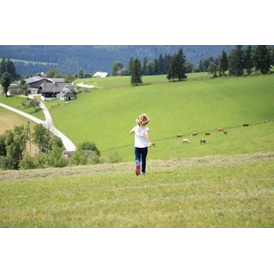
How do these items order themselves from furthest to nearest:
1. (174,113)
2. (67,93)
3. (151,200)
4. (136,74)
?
(136,74) < (67,93) < (174,113) < (151,200)

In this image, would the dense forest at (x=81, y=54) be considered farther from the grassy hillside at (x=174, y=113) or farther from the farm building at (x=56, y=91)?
the grassy hillside at (x=174, y=113)

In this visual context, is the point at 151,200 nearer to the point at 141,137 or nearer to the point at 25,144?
the point at 141,137

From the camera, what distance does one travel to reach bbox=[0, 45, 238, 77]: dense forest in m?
36.8

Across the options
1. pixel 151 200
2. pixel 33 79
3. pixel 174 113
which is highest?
pixel 33 79

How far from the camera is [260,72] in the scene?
55562mm

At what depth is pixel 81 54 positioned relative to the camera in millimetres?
54688

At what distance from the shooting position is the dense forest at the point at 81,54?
36.8 m

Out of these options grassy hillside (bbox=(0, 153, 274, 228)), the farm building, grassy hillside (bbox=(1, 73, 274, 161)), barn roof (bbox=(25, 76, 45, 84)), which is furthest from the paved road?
grassy hillside (bbox=(0, 153, 274, 228))

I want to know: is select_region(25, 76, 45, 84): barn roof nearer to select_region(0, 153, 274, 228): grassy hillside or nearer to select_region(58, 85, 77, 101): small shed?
select_region(58, 85, 77, 101): small shed

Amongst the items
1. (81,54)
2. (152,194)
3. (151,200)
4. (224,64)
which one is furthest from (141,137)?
(224,64)

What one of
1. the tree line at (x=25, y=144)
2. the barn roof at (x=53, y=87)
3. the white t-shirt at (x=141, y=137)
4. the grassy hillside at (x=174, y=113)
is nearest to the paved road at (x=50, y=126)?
the grassy hillside at (x=174, y=113)
